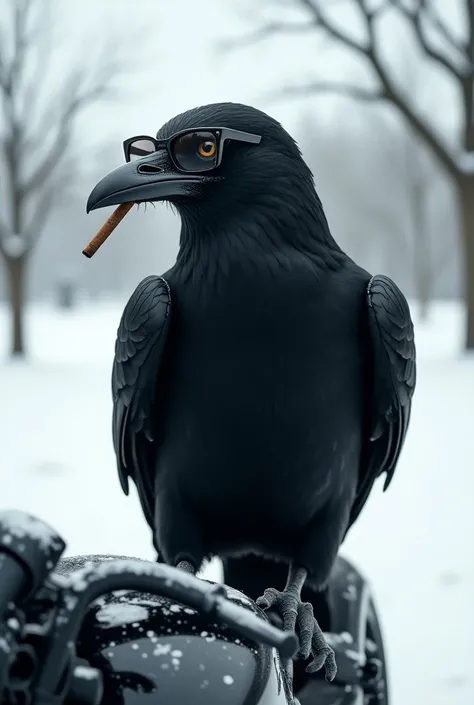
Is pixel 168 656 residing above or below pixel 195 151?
below

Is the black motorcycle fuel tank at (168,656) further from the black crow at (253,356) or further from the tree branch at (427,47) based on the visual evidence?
the tree branch at (427,47)

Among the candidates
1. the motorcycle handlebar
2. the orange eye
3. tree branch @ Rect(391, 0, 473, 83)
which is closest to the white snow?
the motorcycle handlebar

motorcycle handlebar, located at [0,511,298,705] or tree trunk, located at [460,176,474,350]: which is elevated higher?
motorcycle handlebar, located at [0,511,298,705]

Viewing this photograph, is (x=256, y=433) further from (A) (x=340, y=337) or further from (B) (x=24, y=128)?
(B) (x=24, y=128)

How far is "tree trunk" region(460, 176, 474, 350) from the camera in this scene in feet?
32.7

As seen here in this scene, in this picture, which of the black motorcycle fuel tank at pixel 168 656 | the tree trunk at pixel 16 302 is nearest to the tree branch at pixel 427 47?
the tree trunk at pixel 16 302

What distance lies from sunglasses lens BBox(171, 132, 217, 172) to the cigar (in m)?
0.12

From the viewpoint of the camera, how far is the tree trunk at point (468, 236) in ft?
32.7

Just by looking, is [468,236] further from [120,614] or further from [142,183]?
[120,614]

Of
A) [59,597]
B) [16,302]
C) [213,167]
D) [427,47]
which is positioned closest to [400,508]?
[213,167]

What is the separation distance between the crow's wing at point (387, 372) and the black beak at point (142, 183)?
405 millimetres

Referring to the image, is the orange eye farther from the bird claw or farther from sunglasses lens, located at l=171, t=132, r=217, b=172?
the bird claw

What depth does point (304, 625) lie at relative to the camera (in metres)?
1.35

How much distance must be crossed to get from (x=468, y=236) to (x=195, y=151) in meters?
9.39
